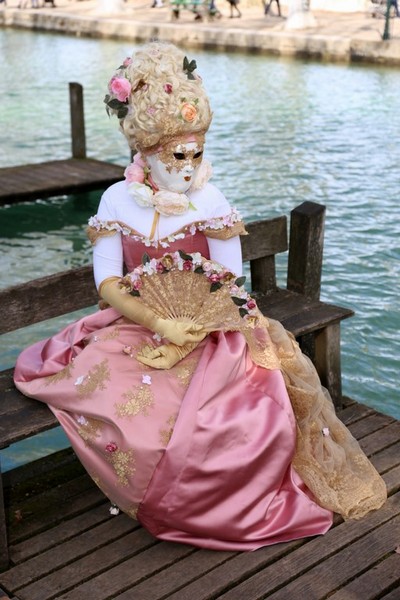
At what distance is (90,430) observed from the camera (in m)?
Result: 3.27

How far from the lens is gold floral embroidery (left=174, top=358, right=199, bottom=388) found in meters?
3.32

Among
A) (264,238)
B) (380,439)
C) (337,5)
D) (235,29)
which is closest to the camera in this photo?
(380,439)

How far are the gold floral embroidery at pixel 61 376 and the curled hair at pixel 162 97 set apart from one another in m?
0.84

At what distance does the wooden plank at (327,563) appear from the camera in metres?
3.10

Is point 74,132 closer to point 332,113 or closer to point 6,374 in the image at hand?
point 332,113

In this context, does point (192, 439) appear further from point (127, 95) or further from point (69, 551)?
point (127, 95)

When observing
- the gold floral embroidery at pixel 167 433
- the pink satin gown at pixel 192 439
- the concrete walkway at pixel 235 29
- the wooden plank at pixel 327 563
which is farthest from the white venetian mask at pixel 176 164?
the concrete walkway at pixel 235 29

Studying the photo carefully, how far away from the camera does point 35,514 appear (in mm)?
3557

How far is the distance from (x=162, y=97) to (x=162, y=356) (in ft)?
2.95

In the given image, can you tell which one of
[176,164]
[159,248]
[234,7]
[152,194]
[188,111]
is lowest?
[234,7]

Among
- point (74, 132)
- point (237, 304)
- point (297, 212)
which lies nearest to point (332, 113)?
point (74, 132)

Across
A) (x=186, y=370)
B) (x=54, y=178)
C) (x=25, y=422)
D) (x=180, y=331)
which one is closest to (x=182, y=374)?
(x=186, y=370)

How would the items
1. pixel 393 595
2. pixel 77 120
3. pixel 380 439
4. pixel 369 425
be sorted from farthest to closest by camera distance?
pixel 77 120 < pixel 369 425 < pixel 380 439 < pixel 393 595

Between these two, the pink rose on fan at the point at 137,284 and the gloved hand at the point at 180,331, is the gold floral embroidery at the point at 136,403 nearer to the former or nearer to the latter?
the gloved hand at the point at 180,331
